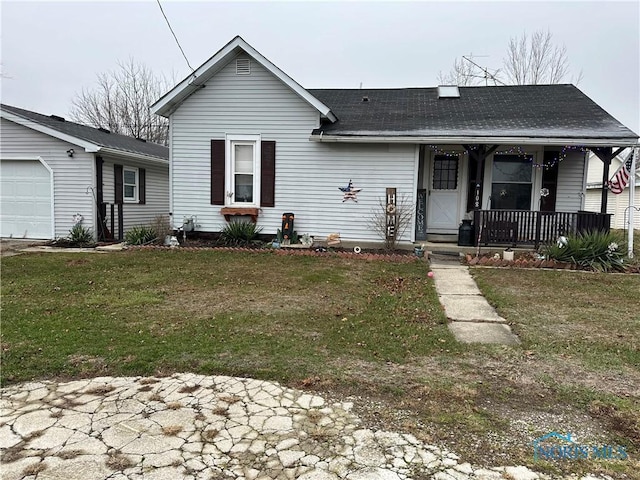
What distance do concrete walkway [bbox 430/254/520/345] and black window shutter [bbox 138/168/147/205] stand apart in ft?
32.7

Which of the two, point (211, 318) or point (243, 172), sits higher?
point (243, 172)

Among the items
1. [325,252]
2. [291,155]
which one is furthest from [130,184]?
[325,252]

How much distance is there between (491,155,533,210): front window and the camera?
1106 cm

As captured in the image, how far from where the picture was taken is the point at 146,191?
14.5 m

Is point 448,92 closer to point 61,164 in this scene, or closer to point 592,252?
point 592,252

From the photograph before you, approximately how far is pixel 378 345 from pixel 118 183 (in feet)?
36.7

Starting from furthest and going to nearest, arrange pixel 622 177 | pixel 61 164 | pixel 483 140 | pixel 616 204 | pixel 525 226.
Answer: pixel 616 204 < pixel 61 164 < pixel 525 226 < pixel 483 140 < pixel 622 177

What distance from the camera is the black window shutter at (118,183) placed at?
12789 millimetres

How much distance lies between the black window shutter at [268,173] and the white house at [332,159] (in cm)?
3

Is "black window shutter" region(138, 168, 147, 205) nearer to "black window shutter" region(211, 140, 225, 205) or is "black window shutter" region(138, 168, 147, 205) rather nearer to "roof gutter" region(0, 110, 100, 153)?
"roof gutter" region(0, 110, 100, 153)

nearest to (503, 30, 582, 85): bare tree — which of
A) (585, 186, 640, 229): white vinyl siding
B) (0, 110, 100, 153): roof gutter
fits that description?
(585, 186, 640, 229): white vinyl siding

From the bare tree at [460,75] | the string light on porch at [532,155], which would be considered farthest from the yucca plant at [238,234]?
the bare tree at [460,75]

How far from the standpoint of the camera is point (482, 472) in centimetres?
231

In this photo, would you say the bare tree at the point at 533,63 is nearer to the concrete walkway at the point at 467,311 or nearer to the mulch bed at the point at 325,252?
the mulch bed at the point at 325,252
